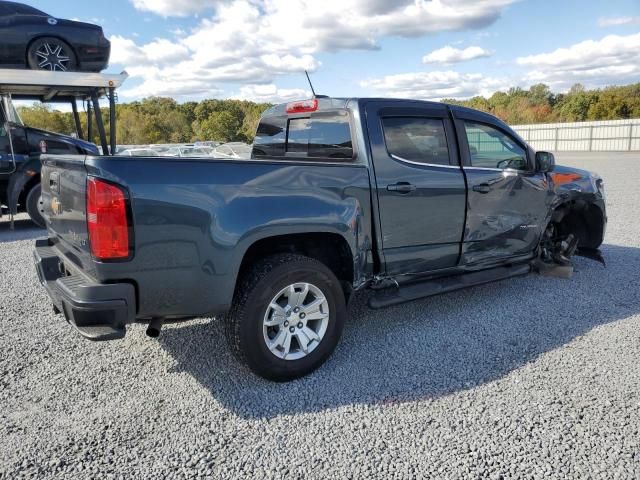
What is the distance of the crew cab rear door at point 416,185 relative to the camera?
3.78 m

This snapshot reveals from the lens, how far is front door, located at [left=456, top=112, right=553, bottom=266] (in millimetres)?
4336

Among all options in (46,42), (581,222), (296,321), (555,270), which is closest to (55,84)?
Answer: (46,42)

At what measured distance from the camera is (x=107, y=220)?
2.66 m

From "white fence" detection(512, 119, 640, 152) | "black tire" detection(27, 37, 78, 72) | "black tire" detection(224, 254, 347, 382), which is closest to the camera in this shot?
"black tire" detection(224, 254, 347, 382)

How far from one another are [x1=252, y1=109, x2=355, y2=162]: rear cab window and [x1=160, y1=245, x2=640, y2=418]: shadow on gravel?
1.50 metres

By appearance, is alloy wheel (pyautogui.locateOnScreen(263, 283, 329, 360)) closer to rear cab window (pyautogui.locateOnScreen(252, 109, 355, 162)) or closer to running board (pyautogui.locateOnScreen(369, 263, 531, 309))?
running board (pyautogui.locateOnScreen(369, 263, 531, 309))

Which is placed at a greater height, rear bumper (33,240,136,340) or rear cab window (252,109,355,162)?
rear cab window (252,109,355,162)

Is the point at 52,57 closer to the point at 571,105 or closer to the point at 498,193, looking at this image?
the point at 498,193

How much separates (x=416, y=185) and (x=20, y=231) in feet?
26.6

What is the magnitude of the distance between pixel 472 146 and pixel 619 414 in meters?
2.46

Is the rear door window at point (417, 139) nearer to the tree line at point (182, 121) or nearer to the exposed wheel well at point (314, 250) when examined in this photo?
the exposed wheel well at point (314, 250)

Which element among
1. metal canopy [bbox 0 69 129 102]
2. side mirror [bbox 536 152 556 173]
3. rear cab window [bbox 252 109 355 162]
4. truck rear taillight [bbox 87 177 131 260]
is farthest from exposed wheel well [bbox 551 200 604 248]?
metal canopy [bbox 0 69 129 102]

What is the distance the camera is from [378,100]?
396 centimetres

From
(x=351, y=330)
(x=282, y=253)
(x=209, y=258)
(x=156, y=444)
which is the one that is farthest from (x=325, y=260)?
(x=156, y=444)
